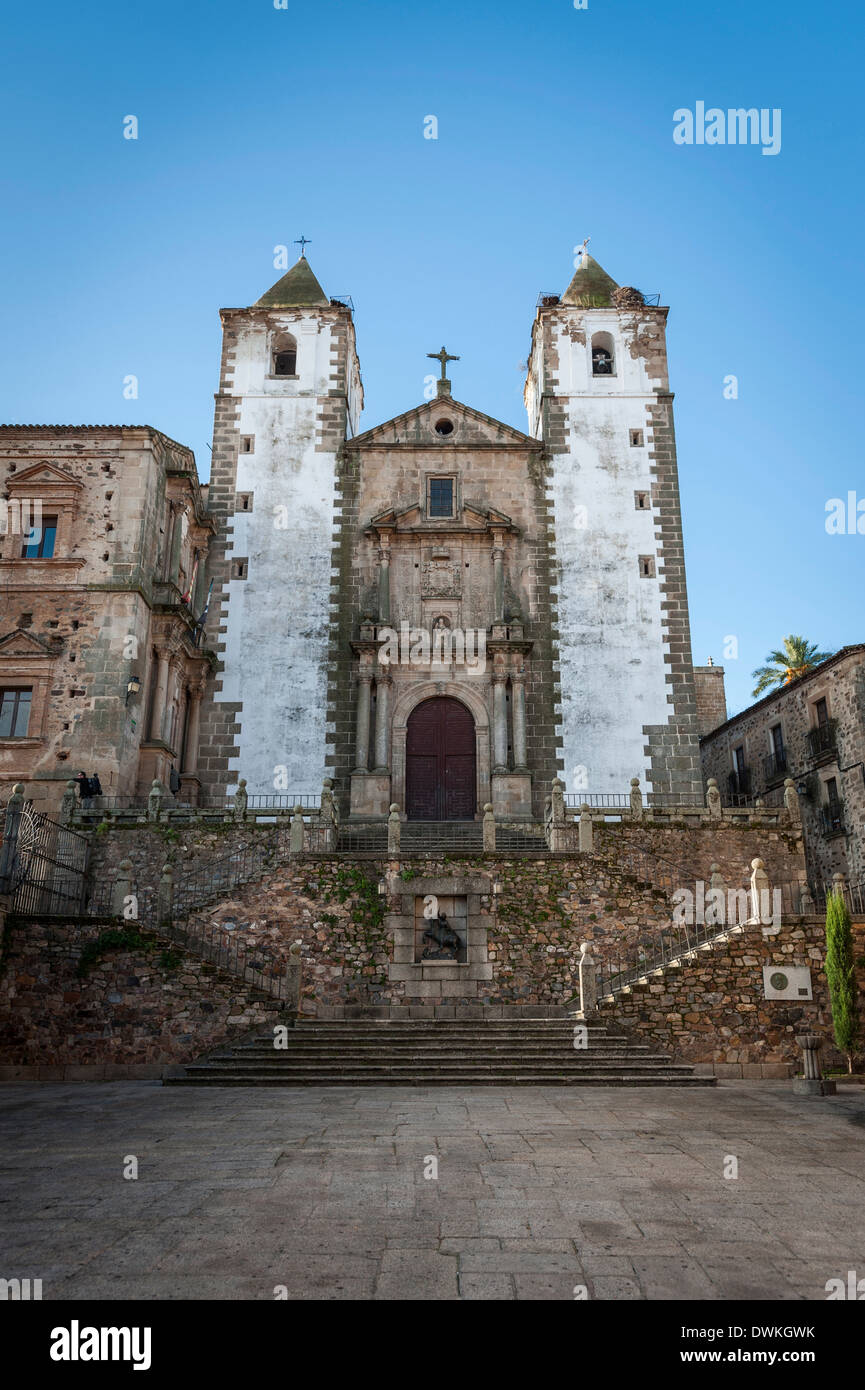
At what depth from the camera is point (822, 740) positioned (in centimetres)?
2481

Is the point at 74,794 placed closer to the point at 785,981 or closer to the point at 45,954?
the point at 45,954

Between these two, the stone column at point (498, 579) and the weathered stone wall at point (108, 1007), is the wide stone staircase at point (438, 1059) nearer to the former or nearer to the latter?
the weathered stone wall at point (108, 1007)

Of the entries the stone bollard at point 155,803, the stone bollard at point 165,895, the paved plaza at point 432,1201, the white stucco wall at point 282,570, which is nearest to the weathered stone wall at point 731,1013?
the paved plaza at point 432,1201

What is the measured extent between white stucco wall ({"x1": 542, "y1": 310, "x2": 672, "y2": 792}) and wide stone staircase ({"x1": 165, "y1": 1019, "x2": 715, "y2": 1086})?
32.6 ft

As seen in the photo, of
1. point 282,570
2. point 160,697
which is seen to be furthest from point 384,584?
point 160,697

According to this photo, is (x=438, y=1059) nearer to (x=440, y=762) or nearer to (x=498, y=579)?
(x=440, y=762)

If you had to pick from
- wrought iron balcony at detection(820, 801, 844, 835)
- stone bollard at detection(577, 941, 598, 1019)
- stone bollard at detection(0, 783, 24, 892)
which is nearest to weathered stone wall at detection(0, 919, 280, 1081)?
stone bollard at detection(0, 783, 24, 892)

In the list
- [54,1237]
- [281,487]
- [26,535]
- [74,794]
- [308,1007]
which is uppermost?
[281,487]

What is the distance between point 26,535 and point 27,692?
148 inches

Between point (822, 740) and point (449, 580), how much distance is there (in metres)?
10.1

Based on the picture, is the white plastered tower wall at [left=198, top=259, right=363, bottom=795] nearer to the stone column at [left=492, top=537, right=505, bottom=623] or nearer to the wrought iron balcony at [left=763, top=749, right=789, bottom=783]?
the stone column at [left=492, top=537, right=505, bottom=623]

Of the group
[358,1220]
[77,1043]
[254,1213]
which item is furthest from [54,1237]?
[77,1043]

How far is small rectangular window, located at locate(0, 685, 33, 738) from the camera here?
21250 millimetres

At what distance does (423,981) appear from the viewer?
1688cm
